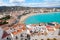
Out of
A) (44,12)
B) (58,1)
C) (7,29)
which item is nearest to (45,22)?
(44,12)

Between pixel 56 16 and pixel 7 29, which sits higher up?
pixel 56 16

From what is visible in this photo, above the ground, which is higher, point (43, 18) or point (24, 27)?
point (43, 18)

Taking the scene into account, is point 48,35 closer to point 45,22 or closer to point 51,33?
point 51,33

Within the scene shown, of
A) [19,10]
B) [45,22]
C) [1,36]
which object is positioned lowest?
[1,36]
